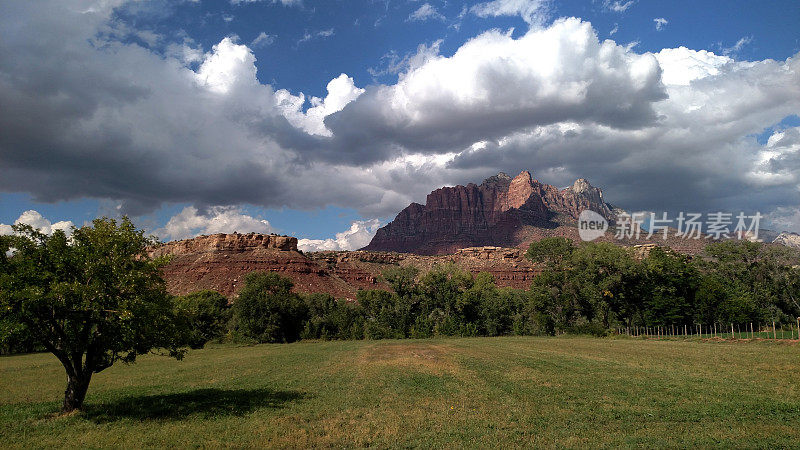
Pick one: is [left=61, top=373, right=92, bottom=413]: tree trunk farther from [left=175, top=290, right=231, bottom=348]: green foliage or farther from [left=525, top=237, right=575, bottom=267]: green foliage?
[left=525, top=237, right=575, bottom=267]: green foliage

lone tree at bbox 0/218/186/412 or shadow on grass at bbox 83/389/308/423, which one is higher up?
lone tree at bbox 0/218/186/412

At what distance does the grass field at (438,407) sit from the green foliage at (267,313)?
1545 inches

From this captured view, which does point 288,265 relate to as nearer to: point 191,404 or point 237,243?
point 237,243

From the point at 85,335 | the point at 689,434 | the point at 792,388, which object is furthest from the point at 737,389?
the point at 85,335

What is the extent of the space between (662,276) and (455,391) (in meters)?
66.4

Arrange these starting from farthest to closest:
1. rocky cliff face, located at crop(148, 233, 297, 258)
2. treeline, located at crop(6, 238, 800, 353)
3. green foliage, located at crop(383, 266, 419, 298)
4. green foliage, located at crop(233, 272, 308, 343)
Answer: rocky cliff face, located at crop(148, 233, 297, 258), green foliage, located at crop(383, 266, 419, 298), treeline, located at crop(6, 238, 800, 353), green foliage, located at crop(233, 272, 308, 343)

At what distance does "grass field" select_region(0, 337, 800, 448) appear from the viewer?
1329 cm

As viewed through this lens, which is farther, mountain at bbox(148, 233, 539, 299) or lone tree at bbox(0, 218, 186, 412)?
mountain at bbox(148, 233, 539, 299)

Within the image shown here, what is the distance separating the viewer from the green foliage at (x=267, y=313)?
69.2 meters

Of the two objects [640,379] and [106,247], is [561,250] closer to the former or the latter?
[640,379]

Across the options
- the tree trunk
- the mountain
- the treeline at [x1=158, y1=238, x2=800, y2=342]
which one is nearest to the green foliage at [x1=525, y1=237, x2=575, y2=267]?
the treeline at [x1=158, y1=238, x2=800, y2=342]

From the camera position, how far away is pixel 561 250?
7912cm

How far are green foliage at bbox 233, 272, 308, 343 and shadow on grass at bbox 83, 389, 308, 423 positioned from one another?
1913 inches

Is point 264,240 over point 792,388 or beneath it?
over
